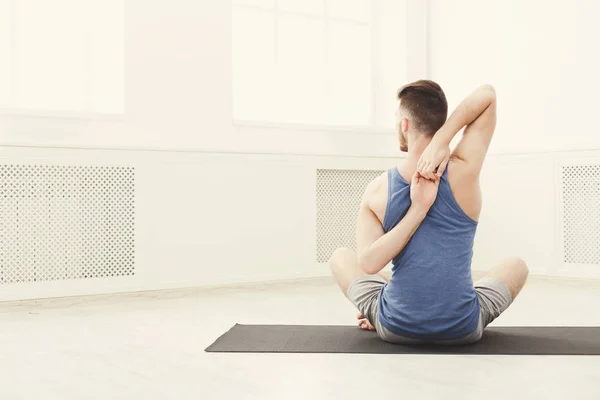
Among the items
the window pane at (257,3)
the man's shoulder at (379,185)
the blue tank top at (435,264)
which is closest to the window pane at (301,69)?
the window pane at (257,3)

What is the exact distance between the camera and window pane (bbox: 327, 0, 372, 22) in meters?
4.73

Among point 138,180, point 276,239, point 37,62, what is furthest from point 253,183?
point 37,62

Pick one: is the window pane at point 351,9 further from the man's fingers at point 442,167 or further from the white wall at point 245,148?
the man's fingers at point 442,167

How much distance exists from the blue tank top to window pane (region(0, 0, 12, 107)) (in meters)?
2.48

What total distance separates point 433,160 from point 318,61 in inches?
114

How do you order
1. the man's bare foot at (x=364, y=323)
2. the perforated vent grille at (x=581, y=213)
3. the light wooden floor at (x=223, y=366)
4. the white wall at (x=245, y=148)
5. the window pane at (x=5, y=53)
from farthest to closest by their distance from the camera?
the perforated vent grille at (x=581, y=213)
the white wall at (x=245, y=148)
the window pane at (x=5, y=53)
the man's bare foot at (x=364, y=323)
the light wooden floor at (x=223, y=366)

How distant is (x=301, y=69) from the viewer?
15.2 ft

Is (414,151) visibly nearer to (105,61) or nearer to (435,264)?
(435,264)

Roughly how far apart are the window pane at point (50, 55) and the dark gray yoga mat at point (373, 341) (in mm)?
1946

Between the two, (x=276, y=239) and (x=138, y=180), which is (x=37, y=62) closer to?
(x=138, y=180)

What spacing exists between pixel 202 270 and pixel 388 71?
2.07m

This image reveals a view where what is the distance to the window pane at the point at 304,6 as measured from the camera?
4523mm

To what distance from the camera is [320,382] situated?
175cm

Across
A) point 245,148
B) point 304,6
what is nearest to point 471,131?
point 245,148
